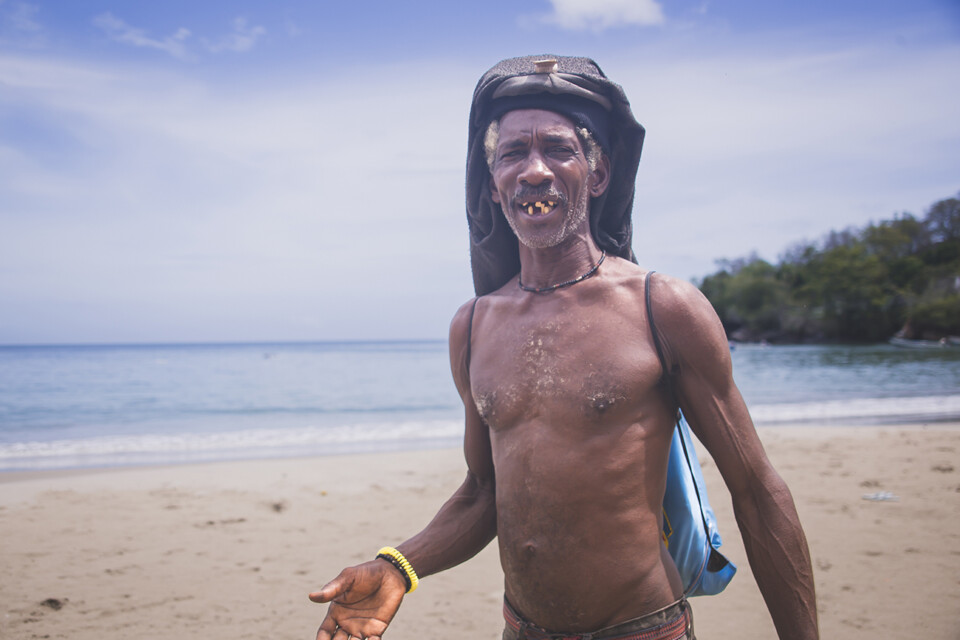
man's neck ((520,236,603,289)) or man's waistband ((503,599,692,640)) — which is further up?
man's neck ((520,236,603,289))

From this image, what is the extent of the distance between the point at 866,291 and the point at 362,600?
66776mm

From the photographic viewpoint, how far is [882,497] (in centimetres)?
675

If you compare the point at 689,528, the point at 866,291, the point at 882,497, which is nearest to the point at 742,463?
the point at 689,528

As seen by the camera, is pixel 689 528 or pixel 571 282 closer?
pixel 689 528

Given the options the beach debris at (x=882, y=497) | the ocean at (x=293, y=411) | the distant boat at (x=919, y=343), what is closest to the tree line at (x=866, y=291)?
the distant boat at (x=919, y=343)

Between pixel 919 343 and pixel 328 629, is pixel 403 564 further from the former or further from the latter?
pixel 919 343

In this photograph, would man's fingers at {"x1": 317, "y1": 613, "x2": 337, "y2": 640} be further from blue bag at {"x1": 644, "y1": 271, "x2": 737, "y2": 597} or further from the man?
blue bag at {"x1": 644, "y1": 271, "x2": 737, "y2": 597}

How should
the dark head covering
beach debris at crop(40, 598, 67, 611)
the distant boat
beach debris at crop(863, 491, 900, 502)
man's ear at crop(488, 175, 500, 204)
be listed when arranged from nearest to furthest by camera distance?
the dark head covering
man's ear at crop(488, 175, 500, 204)
beach debris at crop(40, 598, 67, 611)
beach debris at crop(863, 491, 900, 502)
the distant boat

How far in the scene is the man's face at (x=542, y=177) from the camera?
5.42 feet

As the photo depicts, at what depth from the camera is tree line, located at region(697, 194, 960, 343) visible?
54875 mm

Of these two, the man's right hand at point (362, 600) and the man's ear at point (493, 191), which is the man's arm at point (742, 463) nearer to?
the man's ear at point (493, 191)

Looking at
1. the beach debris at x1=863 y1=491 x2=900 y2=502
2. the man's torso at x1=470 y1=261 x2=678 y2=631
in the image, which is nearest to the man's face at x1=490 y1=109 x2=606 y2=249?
the man's torso at x1=470 y1=261 x2=678 y2=631

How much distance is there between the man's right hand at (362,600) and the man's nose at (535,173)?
3.37 feet

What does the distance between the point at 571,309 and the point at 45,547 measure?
6.40 meters
